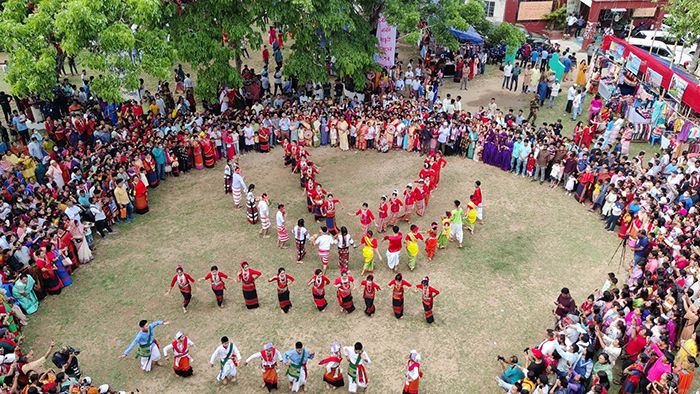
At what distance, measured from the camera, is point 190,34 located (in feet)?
62.1

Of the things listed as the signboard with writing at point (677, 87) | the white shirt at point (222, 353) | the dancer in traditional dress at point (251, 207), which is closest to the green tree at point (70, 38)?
the dancer in traditional dress at point (251, 207)

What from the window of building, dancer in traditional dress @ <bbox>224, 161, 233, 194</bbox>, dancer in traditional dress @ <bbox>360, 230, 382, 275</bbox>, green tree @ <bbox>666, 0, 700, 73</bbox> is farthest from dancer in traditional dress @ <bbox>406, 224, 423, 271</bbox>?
the window of building

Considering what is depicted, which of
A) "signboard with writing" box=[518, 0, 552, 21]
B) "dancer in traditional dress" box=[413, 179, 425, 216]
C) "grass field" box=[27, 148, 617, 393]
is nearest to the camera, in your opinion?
"grass field" box=[27, 148, 617, 393]

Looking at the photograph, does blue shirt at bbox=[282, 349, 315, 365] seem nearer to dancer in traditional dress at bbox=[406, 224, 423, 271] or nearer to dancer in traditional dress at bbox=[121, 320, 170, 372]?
dancer in traditional dress at bbox=[121, 320, 170, 372]

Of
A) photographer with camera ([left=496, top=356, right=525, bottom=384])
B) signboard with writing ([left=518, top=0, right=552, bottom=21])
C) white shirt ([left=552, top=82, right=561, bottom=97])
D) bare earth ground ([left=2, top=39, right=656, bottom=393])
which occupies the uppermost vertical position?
signboard with writing ([left=518, top=0, right=552, bottom=21])

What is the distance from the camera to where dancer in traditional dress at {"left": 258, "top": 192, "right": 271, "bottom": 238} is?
1477 cm

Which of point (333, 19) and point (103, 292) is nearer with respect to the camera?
point (103, 292)

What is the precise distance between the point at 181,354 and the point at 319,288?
314 cm

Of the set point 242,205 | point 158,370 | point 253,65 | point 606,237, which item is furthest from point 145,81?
point 606,237

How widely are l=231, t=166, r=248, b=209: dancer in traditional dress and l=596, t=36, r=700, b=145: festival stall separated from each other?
14.1 metres

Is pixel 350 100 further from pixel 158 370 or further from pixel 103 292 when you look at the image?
pixel 158 370

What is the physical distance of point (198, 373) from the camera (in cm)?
1109

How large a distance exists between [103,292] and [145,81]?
15.0 meters

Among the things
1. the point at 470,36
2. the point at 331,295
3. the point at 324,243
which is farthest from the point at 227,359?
the point at 470,36
